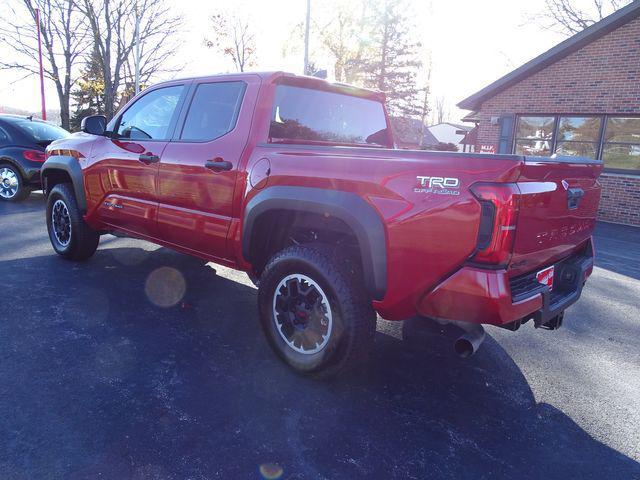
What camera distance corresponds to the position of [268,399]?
264 centimetres

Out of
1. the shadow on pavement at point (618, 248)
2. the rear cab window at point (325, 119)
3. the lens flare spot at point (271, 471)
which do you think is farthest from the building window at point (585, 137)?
the lens flare spot at point (271, 471)

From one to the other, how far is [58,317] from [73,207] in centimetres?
165

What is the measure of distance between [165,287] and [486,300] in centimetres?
337

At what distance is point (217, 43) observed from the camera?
3447 cm

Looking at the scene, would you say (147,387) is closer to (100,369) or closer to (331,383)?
(100,369)

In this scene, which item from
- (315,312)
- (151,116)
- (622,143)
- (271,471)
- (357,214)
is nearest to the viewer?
(271,471)

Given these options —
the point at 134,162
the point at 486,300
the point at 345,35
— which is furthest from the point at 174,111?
the point at 345,35

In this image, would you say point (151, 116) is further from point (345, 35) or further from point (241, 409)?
point (345, 35)

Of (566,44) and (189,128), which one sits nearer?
(189,128)

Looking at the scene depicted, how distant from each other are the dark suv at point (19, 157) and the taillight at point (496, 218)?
9.26m

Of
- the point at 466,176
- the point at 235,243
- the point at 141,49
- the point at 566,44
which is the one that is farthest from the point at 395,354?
the point at 141,49

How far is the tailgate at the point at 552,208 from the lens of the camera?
220cm

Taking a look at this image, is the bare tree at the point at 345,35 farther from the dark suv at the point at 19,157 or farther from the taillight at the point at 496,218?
the taillight at the point at 496,218

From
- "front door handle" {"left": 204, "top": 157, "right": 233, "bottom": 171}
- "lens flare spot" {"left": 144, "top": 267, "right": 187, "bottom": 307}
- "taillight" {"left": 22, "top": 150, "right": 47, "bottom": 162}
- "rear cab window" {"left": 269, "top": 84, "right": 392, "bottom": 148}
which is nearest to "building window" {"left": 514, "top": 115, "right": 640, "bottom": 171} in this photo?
"rear cab window" {"left": 269, "top": 84, "right": 392, "bottom": 148}
